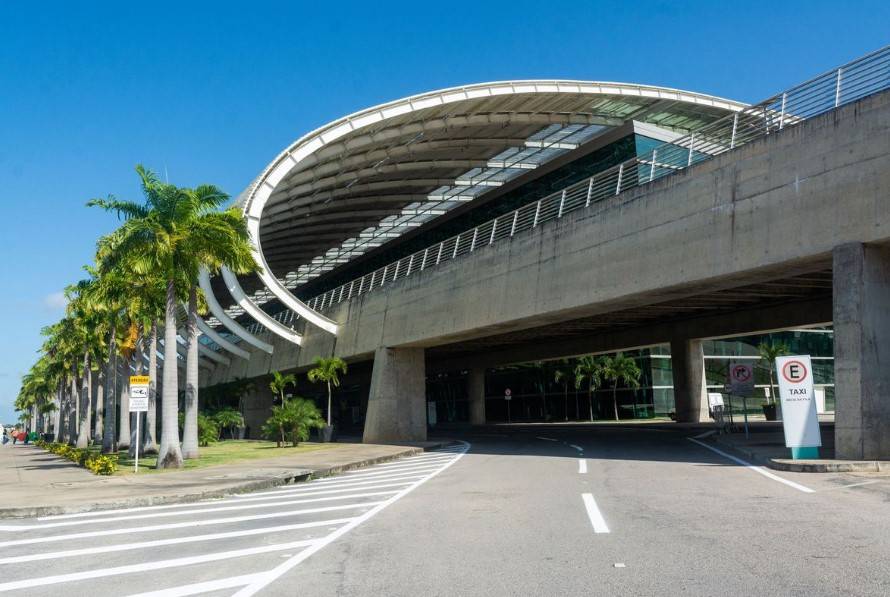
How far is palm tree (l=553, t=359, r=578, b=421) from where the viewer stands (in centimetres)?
5900

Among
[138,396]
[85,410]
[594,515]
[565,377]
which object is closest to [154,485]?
[138,396]

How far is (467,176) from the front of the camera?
44812 millimetres

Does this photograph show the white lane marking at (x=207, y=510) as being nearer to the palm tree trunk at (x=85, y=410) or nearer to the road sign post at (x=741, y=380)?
the road sign post at (x=741, y=380)

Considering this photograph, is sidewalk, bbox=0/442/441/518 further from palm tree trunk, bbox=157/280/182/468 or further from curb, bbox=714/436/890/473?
curb, bbox=714/436/890/473

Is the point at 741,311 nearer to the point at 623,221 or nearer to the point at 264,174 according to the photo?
the point at 623,221

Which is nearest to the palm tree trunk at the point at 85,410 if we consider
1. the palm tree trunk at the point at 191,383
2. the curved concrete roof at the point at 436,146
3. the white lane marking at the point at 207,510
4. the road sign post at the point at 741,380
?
the curved concrete roof at the point at 436,146

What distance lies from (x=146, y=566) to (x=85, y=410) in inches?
1820

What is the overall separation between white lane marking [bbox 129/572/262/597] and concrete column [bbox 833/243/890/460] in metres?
13.0

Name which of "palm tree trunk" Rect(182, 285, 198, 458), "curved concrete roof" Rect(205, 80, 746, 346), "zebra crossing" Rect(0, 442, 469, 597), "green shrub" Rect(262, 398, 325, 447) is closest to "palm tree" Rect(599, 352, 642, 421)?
"curved concrete roof" Rect(205, 80, 746, 346)

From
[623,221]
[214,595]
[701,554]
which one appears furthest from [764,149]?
[214,595]

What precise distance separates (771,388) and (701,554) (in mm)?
54324

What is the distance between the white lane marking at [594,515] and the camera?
8.59 metres

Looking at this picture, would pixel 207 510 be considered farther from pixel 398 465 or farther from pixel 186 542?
pixel 398 465

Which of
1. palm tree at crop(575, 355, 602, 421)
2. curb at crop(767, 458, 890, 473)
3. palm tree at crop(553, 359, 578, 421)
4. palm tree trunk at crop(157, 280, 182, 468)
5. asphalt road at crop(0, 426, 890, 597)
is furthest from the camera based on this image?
palm tree at crop(553, 359, 578, 421)
